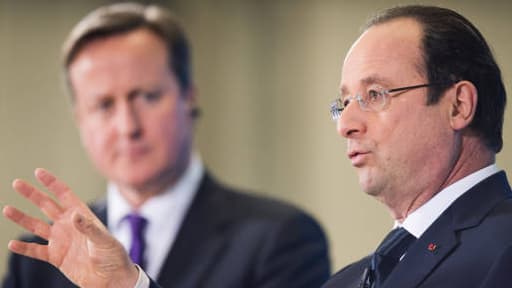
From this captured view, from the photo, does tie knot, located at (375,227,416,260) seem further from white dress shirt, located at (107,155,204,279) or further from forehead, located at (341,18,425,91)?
white dress shirt, located at (107,155,204,279)

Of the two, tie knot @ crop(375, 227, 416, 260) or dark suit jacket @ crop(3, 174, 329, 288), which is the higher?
tie knot @ crop(375, 227, 416, 260)

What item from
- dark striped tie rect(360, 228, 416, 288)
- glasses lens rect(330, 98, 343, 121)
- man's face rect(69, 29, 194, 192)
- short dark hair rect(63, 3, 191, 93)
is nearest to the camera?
dark striped tie rect(360, 228, 416, 288)

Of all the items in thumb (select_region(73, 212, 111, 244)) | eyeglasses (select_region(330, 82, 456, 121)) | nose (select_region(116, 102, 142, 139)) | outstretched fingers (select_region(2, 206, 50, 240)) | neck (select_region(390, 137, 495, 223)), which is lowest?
outstretched fingers (select_region(2, 206, 50, 240))

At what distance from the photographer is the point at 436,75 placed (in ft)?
7.29

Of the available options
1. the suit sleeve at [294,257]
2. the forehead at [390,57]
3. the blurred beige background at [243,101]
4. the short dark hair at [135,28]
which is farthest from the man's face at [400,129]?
the blurred beige background at [243,101]

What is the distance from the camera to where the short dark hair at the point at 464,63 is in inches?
87.7

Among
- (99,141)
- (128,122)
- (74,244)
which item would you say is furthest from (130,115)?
(74,244)

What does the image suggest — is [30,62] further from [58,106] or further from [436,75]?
[436,75]

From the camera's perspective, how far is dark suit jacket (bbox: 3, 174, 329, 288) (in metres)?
3.31

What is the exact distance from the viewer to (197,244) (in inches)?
136

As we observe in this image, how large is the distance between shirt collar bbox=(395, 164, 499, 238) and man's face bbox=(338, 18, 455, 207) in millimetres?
27

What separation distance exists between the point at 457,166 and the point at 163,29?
182 cm

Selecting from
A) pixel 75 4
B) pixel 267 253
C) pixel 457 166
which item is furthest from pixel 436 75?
pixel 75 4

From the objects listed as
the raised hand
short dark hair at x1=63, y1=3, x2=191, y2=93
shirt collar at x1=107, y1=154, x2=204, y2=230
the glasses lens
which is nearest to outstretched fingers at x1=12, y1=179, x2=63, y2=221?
the raised hand
